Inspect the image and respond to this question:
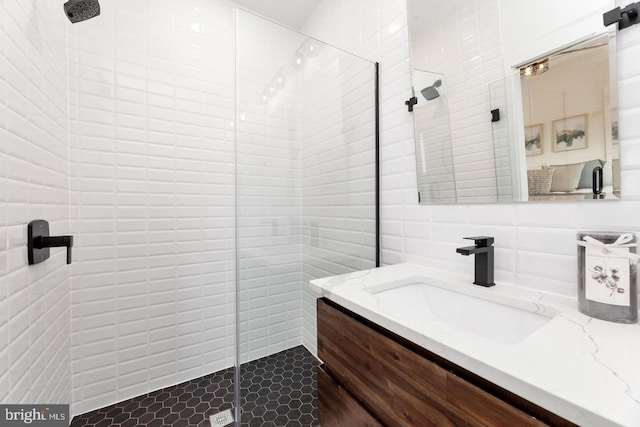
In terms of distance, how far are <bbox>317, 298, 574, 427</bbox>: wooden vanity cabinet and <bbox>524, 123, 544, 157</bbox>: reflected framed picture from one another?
0.74 m

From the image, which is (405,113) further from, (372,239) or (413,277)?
(413,277)

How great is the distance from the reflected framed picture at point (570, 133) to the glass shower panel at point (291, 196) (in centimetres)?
78

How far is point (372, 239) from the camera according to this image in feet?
4.82

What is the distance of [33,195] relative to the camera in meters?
0.98

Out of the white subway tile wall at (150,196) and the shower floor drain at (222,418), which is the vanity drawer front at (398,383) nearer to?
the shower floor drain at (222,418)

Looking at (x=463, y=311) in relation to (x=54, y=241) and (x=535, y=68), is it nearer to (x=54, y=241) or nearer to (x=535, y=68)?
(x=535, y=68)

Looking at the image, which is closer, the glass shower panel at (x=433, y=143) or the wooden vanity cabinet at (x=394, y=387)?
the wooden vanity cabinet at (x=394, y=387)

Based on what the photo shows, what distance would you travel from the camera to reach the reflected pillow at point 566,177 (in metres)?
0.78

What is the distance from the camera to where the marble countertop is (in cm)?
37

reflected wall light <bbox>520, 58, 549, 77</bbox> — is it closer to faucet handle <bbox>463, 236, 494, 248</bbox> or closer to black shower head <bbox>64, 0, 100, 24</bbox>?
→ faucet handle <bbox>463, 236, 494, 248</bbox>

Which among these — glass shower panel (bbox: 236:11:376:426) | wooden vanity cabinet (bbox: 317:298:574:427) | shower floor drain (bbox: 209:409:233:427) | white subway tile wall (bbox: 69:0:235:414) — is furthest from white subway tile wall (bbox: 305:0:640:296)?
shower floor drain (bbox: 209:409:233:427)

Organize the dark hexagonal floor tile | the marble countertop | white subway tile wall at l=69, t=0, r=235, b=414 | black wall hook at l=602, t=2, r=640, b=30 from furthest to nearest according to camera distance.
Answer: white subway tile wall at l=69, t=0, r=235, b=414
the dark hexagonal floor tile
black wall hook at l=602, t=2, r=640, b=30
the marble countertop

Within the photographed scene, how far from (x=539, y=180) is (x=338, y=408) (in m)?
0.97

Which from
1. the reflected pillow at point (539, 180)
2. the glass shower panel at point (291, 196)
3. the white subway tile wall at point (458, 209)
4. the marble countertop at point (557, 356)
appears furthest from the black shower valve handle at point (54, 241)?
the reflected pillow at point (539, 180)
